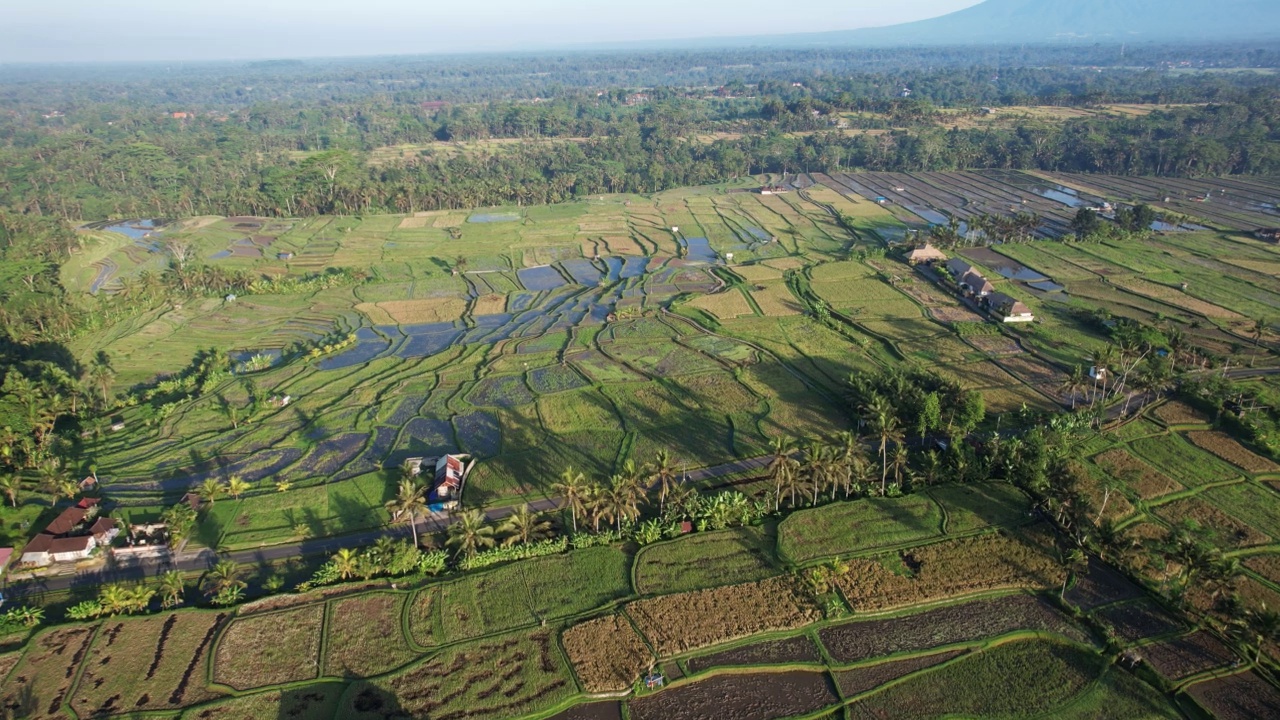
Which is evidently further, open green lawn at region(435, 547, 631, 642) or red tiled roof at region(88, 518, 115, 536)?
red tiled roof at region(88, 518, 115, 536)

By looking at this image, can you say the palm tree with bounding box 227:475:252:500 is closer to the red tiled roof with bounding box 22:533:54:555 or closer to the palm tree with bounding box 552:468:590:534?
the red tiled roof with bounding box 22:533:54:555

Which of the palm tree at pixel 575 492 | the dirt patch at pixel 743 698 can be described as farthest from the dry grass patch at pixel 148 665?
the dirt patch at pixel 743 698

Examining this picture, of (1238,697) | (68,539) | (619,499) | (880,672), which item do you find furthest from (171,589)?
(1238,697)

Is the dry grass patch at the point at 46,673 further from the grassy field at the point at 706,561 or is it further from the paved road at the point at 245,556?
the grassy field at the point at 706,561

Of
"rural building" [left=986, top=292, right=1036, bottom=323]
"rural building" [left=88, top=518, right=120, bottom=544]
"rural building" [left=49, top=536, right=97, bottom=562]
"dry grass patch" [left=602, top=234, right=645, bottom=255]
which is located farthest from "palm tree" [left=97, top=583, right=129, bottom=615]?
"dry grass patch" [left=602, top=234, right=645, bottom=255]

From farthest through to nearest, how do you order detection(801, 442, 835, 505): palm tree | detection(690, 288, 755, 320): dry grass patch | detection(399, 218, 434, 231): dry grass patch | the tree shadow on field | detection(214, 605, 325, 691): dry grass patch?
detection(399, 218, 434, 231): dry grass patch
detection(690, 288, 755, 320): dry grass patch
detection(801, 442, 835, 505): palm tree
detection(214, 605, 325, 691): dry grass patch
the tree shadow on field
